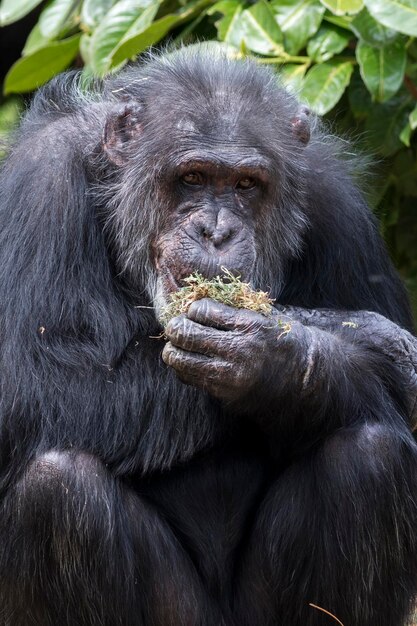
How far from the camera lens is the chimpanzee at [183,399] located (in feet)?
14.9

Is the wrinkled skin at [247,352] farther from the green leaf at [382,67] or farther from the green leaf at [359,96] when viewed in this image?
the green leaf at [359,96]

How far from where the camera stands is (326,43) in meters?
7.01

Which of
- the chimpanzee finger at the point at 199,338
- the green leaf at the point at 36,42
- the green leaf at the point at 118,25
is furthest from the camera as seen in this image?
the green leaf at the point at 36,42

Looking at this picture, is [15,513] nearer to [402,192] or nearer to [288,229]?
[288,229]

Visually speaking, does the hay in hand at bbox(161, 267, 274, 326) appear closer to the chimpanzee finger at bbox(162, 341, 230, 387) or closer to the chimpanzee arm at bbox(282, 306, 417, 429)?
the chimpanzee finger at bbox(162, 341, 230, 387)

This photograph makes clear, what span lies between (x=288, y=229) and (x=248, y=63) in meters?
0.83

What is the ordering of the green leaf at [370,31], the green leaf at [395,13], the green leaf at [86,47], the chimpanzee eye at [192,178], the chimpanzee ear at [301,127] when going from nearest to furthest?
the chimpanzee eye at [192,178]
the chimpanzee ear at [301,127]
the green leaf at [395,13]
the green leaf at [370,31]
the green leaf at [86,47]

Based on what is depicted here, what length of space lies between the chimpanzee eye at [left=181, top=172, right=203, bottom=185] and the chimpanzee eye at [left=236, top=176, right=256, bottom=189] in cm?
16

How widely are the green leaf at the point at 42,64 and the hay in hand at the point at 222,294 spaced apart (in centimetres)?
351

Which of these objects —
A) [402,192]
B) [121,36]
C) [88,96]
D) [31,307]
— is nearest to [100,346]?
[31,307]

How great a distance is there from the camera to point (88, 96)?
569 cm

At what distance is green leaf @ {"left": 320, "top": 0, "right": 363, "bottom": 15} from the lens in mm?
6516

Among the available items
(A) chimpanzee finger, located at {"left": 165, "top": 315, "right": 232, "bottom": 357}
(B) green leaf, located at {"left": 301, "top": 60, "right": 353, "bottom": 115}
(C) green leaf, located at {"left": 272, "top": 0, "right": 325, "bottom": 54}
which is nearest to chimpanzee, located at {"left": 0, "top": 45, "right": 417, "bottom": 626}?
(A) chimpanzee finger, located at {"left": 165, "top": 315, "right": 232, "bottom": 357}

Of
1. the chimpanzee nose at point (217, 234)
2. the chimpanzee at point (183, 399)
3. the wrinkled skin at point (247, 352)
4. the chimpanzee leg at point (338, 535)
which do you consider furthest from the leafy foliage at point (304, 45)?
the chimpanzee leg at point (338, 535)
